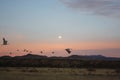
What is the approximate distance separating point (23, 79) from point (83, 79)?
28.3 ft

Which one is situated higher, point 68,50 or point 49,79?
point 68,50

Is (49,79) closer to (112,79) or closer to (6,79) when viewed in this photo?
(6,79)

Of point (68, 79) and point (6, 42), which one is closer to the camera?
point (68, 79)

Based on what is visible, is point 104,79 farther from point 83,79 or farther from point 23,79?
point 23,79

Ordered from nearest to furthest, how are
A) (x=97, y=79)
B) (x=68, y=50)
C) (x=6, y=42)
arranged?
1. (x=97, y=79)
2. (x=6, y=42)
3. (x=68, y=50)

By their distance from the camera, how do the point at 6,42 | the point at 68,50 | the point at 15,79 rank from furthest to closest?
1. the point at 68,50
2. the point at 6,42
3. the point at 15,79

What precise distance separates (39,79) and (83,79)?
20.7ft

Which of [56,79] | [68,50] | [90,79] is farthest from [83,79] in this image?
[68,50]

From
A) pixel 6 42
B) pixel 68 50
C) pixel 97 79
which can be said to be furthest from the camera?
pixel 68 50

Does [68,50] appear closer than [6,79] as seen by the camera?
No

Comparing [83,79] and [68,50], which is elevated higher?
[68,50]

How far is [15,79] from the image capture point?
46938mm

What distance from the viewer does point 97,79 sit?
5009cm

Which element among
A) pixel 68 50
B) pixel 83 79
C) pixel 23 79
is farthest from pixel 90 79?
pixel 68 50
